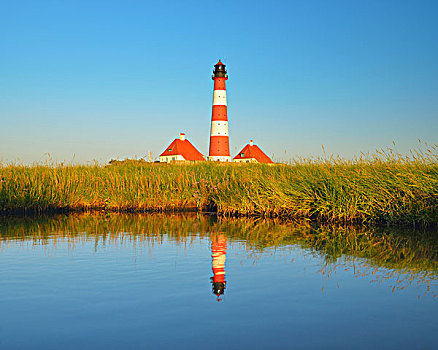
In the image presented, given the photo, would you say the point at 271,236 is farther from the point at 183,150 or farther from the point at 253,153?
the point at 253,153

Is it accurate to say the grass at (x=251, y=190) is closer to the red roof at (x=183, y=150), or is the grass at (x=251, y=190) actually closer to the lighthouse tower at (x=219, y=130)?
the lighthouse tower at (x=219, y=130)

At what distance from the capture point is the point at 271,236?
415 inches

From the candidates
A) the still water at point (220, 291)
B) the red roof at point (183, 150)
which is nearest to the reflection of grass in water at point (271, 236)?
the still water at point (220, 291)

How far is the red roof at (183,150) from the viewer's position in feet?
205

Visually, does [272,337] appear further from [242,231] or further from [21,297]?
[242,231]

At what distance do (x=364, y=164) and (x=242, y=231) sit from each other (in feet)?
16.7

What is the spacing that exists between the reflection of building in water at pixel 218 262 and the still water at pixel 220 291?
3 centimetres

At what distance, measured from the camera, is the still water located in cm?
433

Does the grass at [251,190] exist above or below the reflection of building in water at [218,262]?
above

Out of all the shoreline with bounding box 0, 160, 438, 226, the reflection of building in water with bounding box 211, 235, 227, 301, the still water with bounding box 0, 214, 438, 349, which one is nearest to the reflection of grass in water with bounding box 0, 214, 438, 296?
the still water with bounding box 0, 214, 438, 349

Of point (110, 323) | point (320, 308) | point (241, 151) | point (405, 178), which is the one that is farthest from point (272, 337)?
point (241, 151)

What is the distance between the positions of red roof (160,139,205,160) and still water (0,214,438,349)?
2035 inches

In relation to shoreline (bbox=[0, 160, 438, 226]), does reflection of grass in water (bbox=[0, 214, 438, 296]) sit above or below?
below

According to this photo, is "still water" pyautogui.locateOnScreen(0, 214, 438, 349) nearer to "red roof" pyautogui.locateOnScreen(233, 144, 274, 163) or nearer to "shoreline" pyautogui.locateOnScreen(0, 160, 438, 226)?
"shoreline" pyautogui.locateOnScreen(0, 160, 438, 226)
